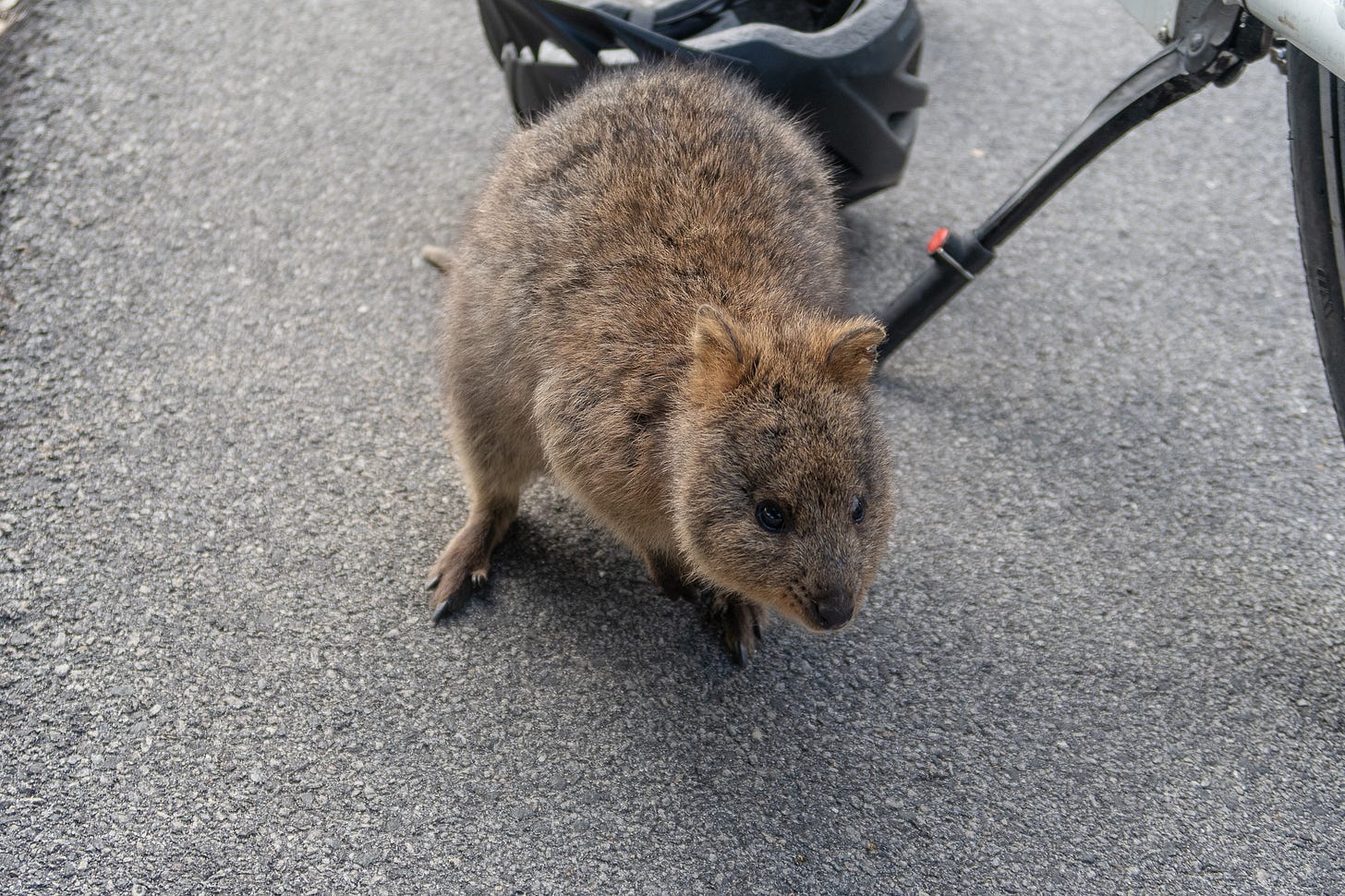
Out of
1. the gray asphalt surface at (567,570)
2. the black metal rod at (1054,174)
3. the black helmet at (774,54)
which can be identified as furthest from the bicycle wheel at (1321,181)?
the black helmet at (774,54)

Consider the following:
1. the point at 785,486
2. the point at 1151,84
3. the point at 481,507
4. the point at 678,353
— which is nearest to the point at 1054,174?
the point at 1151,84

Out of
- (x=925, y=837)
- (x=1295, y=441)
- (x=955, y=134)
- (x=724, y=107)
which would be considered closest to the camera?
Answer: (x=925, y=837)

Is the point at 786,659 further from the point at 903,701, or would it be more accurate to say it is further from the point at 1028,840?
the point at 1028,840

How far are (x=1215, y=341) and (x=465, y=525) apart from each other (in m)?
2.90

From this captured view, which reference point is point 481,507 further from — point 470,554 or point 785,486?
point 785,486

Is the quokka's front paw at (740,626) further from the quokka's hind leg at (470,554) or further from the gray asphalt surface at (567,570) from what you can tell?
the quokka's hind leg at (470,554)

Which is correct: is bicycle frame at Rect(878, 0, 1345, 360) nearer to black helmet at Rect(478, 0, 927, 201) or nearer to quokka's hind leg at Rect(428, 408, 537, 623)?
black helmet at Rect(478, 0, 927, 201)

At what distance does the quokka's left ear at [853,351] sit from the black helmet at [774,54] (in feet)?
4.81

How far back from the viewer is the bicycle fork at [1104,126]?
117 inches

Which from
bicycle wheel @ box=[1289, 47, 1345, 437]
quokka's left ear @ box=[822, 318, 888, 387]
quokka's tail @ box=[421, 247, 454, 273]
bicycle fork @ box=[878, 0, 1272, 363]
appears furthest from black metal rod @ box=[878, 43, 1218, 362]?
quokka's tail @ box=[421, 247, 454, 273]

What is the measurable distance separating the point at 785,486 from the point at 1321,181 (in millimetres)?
1642

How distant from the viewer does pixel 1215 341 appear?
4281mm

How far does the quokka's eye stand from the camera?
2.67m

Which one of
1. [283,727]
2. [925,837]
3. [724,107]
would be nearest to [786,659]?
[925,837]
